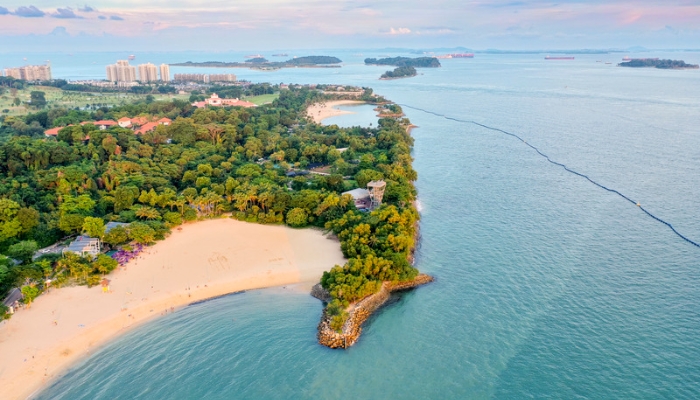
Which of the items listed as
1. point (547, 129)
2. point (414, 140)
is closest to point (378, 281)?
point (414, 140)

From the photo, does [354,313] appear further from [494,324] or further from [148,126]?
[148,126]

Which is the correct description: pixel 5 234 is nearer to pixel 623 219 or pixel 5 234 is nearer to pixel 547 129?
pixel 623 219

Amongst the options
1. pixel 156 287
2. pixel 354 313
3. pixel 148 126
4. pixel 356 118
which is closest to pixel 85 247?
pixel 156 287

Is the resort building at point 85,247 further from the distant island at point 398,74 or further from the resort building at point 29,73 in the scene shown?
the distant island at point 398,74

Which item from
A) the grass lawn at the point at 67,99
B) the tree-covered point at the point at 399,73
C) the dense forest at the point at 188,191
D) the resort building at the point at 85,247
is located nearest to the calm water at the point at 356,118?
the dense forest at the point at 188,191

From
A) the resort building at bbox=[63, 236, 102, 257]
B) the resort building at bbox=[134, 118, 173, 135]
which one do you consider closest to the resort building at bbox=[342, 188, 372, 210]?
the resort building at bbox=[63, 236, 102, 257]

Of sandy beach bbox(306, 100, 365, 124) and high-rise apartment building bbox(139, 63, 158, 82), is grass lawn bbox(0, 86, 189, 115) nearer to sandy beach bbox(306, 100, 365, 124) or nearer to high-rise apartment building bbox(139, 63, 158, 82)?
sandy beach bbox(306, 100, 365, 124)
